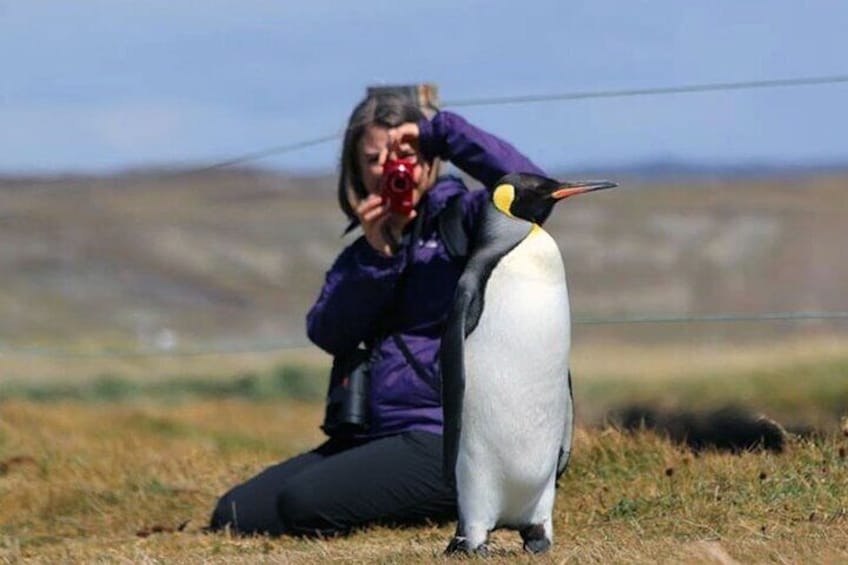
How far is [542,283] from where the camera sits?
792cm

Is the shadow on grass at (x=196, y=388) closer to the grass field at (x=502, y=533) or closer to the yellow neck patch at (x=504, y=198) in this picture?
the grass field at (x=502, y=533)

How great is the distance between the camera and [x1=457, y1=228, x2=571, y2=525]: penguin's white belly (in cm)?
791

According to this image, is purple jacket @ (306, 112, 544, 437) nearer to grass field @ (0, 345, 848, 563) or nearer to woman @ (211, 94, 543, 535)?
woman @ (211, 94, 543, 535)

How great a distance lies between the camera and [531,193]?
8039 mm

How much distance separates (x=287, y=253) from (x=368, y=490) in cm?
3558

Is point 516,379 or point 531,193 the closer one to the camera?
point 516,379

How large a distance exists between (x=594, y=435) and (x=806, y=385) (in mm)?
13978

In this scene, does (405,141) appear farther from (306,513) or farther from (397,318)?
(306,513)

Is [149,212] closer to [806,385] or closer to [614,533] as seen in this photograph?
[806,385]

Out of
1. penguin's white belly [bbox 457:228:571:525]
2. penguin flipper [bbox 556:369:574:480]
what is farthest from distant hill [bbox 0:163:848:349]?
penguin's white belly [bbox 457:228:571:525]

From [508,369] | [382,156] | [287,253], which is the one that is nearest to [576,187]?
[508,369]

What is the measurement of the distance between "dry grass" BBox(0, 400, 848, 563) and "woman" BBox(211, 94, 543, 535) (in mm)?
152

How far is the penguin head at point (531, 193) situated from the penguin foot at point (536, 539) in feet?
3.14

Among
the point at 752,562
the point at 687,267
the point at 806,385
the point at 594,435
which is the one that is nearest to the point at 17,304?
the point at 687,267
